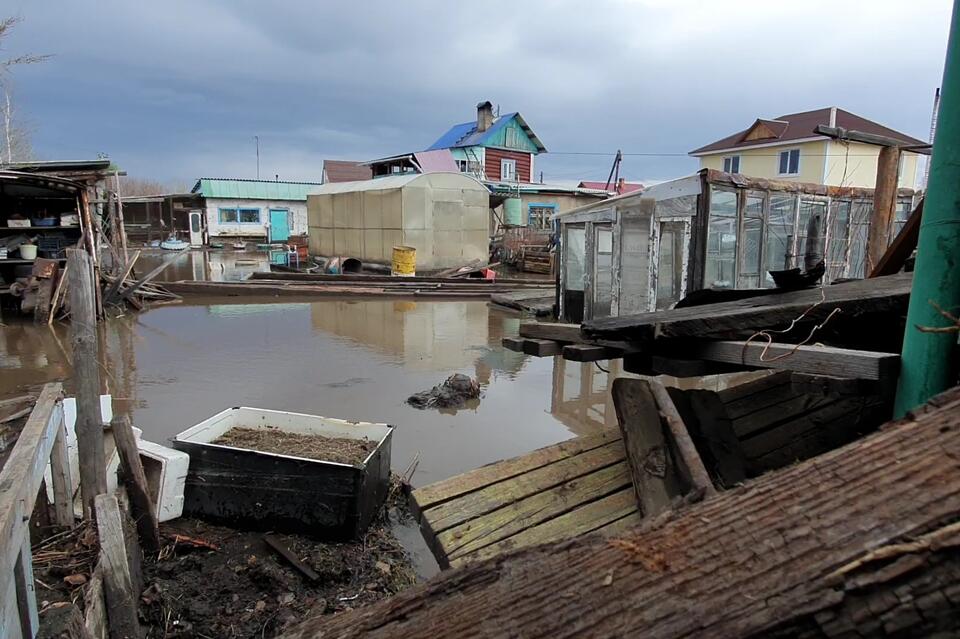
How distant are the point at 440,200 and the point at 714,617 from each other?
2164 cm

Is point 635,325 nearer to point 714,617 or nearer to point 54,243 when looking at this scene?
point 714,617

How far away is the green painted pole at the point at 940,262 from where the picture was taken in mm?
1393

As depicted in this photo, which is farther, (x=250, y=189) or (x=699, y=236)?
(x=250, y=189)

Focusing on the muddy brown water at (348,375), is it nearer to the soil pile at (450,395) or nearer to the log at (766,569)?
the soil pile at (450,395)

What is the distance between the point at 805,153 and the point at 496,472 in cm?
2968

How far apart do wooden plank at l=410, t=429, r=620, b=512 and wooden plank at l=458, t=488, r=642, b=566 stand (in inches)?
10.5

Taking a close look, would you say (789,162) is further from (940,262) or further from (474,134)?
(940,262)

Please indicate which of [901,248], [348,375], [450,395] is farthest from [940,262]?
[348,375]

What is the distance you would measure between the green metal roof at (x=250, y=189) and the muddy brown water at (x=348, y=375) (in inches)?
1012

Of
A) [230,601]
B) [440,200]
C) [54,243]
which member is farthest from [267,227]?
[230,601]

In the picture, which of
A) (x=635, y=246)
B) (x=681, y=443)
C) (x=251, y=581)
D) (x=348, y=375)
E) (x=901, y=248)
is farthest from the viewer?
(x=635, y=246)

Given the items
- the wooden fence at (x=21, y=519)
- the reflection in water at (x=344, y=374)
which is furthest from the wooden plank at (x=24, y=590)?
the reflection in water at (x=344, y=374)

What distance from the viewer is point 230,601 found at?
3730 mm

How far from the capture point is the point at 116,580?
10.3 ft
